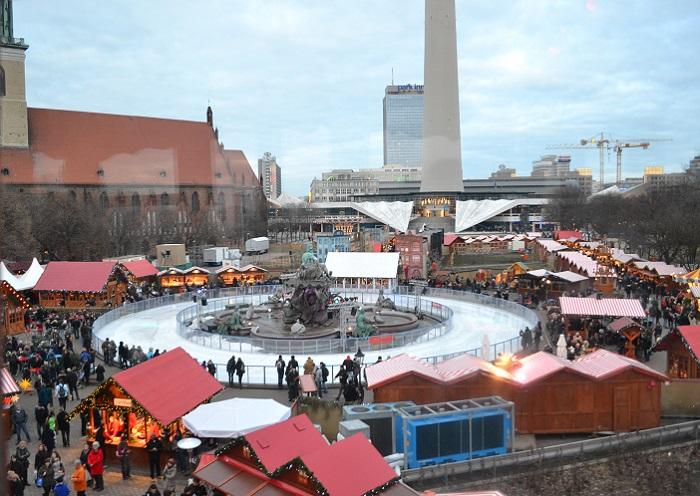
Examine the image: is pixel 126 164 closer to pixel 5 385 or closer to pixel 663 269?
pixel 663 269

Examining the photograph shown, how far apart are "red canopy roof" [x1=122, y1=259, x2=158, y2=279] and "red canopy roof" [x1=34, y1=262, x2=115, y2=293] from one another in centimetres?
408

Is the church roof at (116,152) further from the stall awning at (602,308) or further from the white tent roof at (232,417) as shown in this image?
the white tent roof at (232,417)

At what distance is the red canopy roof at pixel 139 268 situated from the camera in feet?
115

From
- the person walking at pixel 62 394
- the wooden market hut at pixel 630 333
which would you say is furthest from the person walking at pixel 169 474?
the wooden market hut at pixel 630 333

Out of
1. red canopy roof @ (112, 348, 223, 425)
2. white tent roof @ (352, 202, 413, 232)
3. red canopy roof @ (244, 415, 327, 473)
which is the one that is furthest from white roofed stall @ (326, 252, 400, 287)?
white tent roof @ (352, 202, 413, 232)

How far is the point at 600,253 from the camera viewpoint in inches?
1615

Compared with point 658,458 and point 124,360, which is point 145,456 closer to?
point 124,360

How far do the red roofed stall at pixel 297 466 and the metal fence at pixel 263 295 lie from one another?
7.62 m

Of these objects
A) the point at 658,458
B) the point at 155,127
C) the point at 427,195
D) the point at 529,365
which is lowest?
the point at 658,458

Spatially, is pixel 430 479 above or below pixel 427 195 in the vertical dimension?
below

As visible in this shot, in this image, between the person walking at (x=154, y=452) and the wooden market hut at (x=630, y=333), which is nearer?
the person walking at (x=154, y=452)

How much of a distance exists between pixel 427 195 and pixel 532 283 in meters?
55.1

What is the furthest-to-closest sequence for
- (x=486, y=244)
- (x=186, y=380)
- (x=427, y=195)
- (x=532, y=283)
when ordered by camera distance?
(x=427, y=195), (x=486, y=244), (x=532, y=283), (x=186, y=380)

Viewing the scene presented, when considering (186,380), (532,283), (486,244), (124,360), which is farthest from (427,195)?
(186,380)
